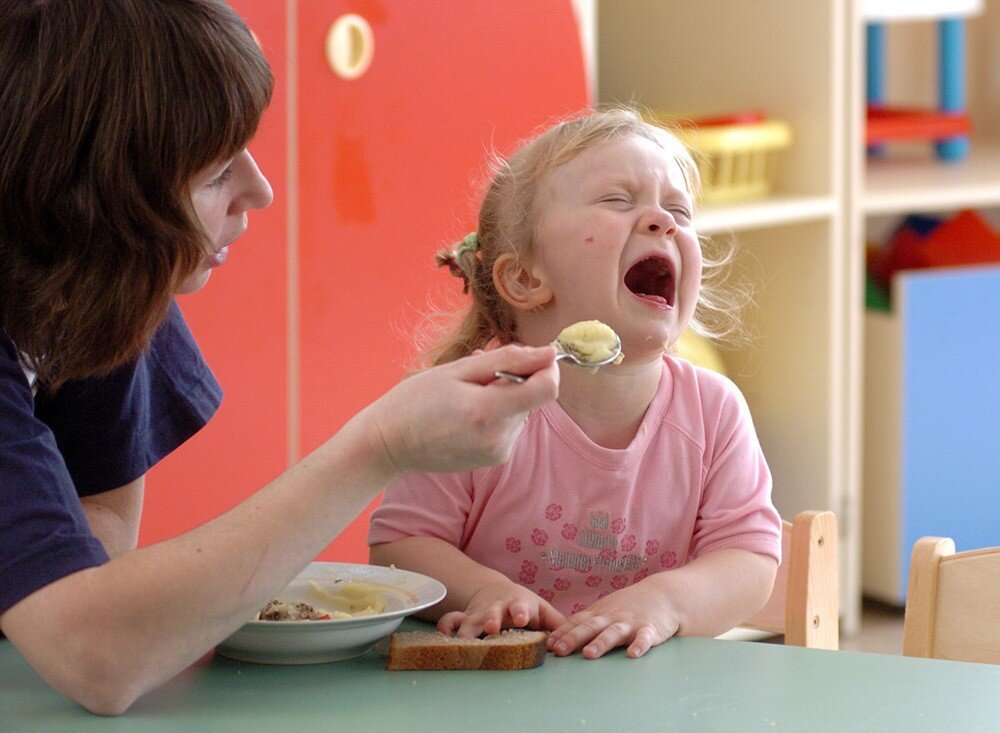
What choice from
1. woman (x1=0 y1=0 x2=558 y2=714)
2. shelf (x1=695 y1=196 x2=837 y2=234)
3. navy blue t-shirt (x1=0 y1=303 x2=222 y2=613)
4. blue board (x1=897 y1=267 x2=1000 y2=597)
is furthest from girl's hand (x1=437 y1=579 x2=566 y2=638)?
blue board (x1=897 y1=267 x2=1000 y2=597)

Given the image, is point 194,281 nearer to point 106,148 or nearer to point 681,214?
point 106,148

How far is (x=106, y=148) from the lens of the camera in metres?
0.79

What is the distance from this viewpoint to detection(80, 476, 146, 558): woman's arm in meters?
1.09

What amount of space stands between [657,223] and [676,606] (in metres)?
0.33

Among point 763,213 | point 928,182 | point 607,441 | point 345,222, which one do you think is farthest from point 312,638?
point 928,182

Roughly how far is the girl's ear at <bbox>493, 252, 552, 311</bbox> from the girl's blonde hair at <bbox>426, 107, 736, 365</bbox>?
1 centimetres

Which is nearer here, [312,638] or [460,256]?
[312,638]

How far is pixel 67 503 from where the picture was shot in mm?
791

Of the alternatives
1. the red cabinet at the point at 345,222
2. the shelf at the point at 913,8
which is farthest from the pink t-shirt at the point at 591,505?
the shelf at the point at 913,8

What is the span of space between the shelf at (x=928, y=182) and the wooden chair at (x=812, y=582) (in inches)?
53.1

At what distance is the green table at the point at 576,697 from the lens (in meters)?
0.74

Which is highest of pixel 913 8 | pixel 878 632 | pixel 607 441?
pixel 913 8

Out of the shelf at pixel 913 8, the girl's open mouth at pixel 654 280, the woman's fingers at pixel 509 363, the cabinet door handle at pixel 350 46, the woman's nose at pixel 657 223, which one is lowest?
the woman's fingers at pixel 509 363

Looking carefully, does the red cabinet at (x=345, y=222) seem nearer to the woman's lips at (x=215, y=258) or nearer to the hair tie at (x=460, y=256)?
the hair tie at (x=460, y=256)
